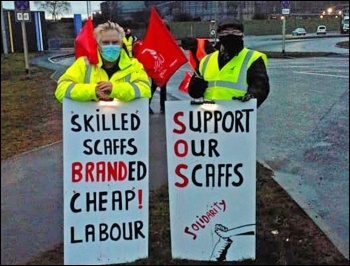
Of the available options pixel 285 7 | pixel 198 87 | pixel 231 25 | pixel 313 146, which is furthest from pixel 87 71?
pixel 285 7

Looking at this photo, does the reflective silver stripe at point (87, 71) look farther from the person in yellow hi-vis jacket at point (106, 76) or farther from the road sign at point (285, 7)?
the road sign at point (285, 7)

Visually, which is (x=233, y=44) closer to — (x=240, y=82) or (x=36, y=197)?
(x=240, y=82)

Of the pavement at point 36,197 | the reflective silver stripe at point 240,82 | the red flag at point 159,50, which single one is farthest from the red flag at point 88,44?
the pavement at point 36,197

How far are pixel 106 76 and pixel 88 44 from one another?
0.23 meters

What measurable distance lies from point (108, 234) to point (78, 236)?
19 cm

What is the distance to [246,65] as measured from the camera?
3623mm

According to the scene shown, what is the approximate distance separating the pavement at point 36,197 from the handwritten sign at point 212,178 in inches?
35.3

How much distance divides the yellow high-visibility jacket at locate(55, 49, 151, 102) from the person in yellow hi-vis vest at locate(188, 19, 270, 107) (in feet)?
1.35

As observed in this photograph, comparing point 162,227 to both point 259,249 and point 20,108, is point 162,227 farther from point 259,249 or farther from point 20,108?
point 20,108

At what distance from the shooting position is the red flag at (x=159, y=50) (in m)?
3.67

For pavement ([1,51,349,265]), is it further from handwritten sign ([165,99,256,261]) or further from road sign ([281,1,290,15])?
road sign ([281,1,290,15])

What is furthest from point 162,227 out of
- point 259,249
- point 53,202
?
point 53,202

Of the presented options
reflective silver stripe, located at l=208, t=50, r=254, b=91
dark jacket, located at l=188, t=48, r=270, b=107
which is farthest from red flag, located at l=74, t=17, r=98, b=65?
reflective silver stripe, located at l=208, t=50, r=254, b=91

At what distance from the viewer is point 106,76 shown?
345cm
